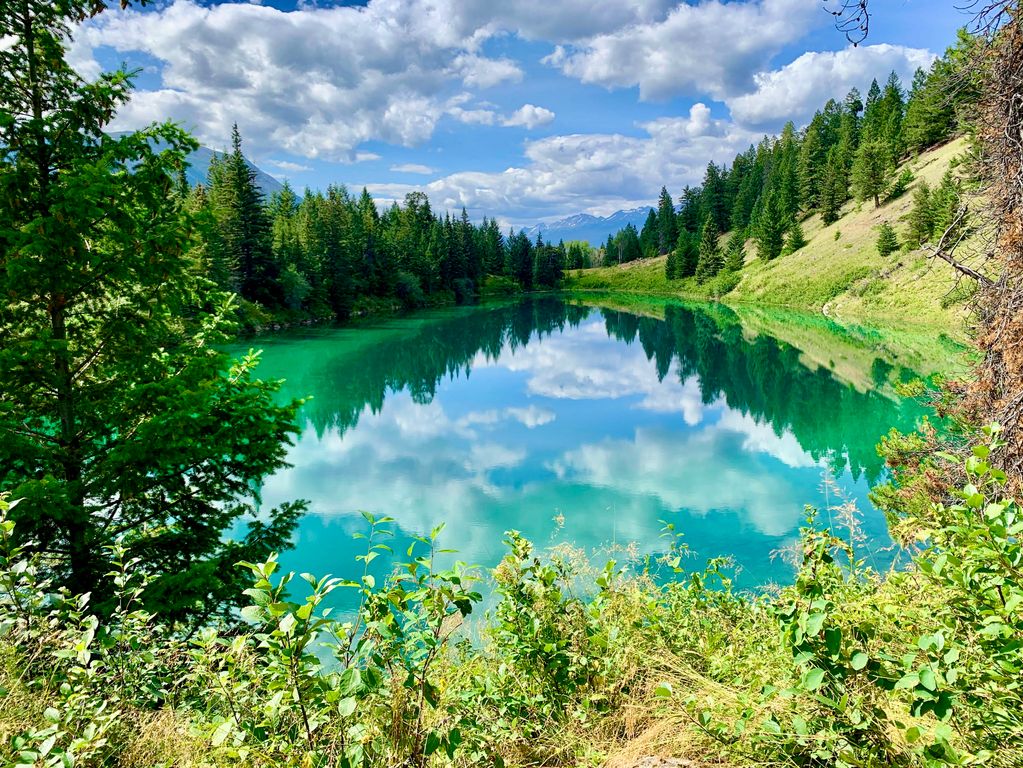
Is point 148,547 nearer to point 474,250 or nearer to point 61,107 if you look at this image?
point 61,107

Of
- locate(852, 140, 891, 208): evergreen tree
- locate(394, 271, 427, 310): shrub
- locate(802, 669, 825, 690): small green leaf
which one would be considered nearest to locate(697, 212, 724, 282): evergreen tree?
locate(852, 140, 891, 208): evergreen tree

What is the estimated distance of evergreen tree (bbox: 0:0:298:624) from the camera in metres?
5.68

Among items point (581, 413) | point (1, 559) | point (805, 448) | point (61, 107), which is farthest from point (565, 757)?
point (581, 413)

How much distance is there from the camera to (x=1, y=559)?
3061 mm

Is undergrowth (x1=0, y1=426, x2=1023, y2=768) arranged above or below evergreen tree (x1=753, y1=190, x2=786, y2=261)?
below

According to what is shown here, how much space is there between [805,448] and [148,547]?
2159 cm

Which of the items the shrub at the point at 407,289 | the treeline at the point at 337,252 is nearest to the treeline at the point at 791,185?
the treeline at the point at 337,252

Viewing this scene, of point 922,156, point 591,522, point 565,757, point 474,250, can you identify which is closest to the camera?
point 565,757

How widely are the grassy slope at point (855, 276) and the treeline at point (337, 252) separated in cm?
4076

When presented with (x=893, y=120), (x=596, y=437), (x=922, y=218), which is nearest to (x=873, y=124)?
(x=893, y=120)

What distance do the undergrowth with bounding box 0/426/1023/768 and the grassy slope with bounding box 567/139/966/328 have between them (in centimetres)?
4426

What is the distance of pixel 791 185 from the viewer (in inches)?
3442

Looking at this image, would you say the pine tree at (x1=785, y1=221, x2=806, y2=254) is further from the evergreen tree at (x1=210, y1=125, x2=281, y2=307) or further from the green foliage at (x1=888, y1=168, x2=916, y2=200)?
the evergreen tree at (x1=210, y1=125, x2=281, y2=307)

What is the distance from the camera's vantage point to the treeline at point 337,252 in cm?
5034
